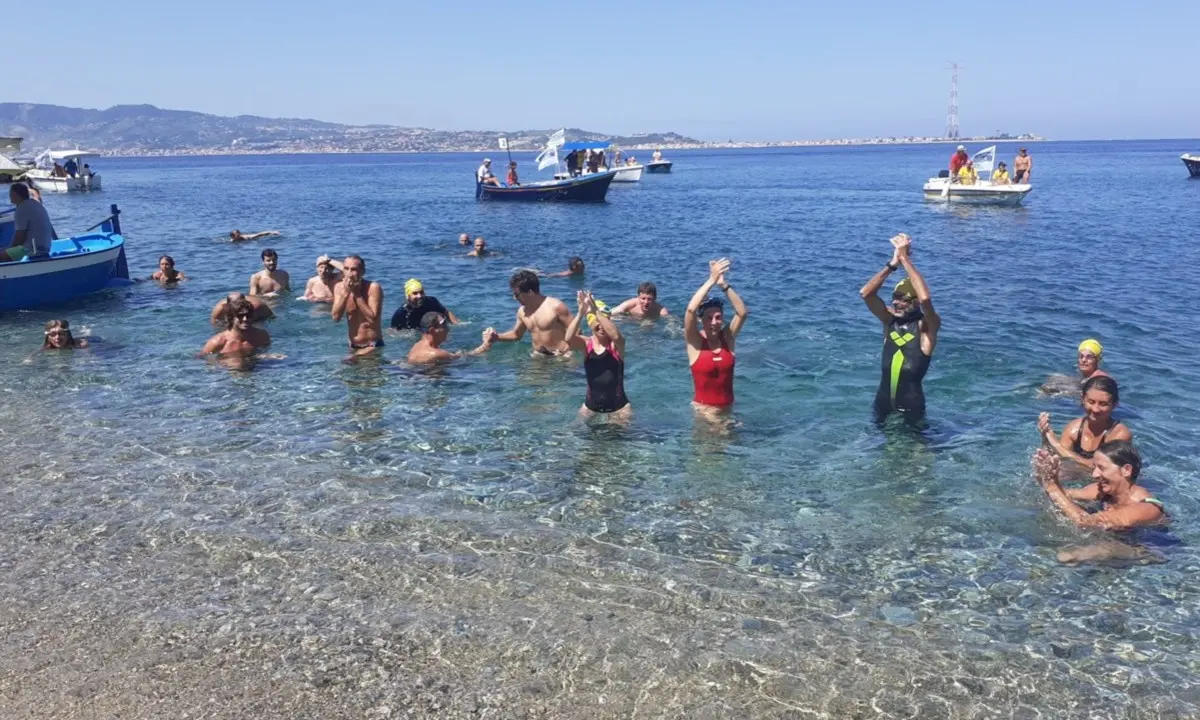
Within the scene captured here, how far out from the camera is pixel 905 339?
896 centimetres

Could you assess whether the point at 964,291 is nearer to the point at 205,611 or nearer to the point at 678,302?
the point at 678,302

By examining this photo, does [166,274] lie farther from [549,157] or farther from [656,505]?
[549,157]

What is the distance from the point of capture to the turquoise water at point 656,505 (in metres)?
5.49

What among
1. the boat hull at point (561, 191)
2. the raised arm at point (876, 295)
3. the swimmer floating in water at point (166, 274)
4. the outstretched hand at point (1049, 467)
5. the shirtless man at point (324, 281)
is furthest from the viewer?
the boat hull at point (561, 191)

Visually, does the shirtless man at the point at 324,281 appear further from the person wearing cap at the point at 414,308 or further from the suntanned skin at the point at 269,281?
the person wearing cap at the point at 414,308

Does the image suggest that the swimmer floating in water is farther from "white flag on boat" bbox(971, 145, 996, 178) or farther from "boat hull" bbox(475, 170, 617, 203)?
"white flag on boat" bbox(971, 145, 996, 178)

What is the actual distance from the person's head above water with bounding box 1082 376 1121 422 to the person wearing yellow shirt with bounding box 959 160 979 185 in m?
32.7

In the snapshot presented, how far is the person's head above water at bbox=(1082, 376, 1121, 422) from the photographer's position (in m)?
7.24

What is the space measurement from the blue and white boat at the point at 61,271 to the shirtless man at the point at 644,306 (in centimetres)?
1073

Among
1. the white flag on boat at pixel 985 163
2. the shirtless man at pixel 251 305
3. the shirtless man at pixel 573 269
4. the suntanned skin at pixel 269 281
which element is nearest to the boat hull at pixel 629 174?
the white flag on boat at pixel 985 163

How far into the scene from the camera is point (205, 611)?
598 centimetres

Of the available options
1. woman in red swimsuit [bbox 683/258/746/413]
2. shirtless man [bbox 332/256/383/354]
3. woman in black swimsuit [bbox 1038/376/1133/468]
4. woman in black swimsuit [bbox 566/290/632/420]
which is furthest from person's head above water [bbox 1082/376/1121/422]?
shirtless man [bbox 332/256/383/354]

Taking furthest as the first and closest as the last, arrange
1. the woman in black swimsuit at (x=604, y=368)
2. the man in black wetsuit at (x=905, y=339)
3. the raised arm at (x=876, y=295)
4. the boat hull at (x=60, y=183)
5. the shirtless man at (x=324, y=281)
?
the boat hull at (x=60, y=183) < the shirtless man at (x=324, y=281) < the woman in black swimsuit at (x=604, y=368) < the man in black wetsuit at (x=905, y=339) < the raised arm at (x=876, y=295)

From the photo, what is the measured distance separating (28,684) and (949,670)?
533cm
